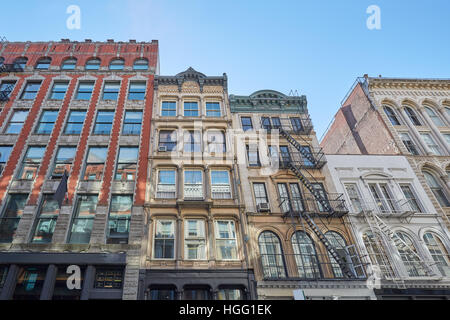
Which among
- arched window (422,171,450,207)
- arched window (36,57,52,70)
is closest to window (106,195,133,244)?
arched window (36,57,52,70)

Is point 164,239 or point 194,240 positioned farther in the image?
point 194,240

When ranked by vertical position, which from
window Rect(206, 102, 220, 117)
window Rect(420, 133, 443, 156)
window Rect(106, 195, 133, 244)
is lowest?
window Rect(106, 195, 133, 244)

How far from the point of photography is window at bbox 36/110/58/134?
69.7 ft

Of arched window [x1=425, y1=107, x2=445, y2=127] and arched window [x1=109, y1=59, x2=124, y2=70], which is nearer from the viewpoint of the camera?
arched window [x1=425, y1=107, x2=445, y2=127]

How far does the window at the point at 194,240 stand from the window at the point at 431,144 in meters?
21.2

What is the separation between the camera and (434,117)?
26.2 meters

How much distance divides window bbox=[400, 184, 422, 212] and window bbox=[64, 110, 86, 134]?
25.9m

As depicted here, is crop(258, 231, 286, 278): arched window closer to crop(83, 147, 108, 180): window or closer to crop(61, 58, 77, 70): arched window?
crop(83, 147, 108, 180): window

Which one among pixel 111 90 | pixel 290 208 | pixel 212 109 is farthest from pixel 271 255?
pixel 111 90

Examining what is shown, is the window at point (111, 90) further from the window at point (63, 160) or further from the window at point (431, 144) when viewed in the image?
the window at point (431, 144)

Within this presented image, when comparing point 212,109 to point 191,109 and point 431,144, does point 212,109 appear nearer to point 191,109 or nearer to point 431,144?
point 191,109

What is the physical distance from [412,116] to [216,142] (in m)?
19.4

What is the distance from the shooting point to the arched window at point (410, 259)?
16969mm

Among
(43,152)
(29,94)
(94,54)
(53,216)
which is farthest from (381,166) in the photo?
(29,94)
